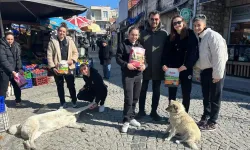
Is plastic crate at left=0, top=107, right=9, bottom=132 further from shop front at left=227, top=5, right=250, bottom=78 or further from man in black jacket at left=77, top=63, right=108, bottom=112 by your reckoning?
shop front at left=227, top=5, right=250, bottom=78

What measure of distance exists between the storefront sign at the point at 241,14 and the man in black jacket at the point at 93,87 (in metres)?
7.88

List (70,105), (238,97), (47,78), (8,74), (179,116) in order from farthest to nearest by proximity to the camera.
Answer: (47,78), (238,97), (70,105), (8,74), (179,116)

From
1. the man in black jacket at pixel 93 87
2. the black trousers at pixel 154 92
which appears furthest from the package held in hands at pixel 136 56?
the man in black jacket at pixel 93 87

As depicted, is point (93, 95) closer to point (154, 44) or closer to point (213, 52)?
point (154, 44)

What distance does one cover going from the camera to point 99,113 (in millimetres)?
5188

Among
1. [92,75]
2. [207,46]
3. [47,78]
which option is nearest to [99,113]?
[92,75]

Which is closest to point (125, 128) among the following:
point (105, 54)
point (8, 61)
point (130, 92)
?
point (130, 92)

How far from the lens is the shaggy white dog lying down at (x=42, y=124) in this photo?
372cm

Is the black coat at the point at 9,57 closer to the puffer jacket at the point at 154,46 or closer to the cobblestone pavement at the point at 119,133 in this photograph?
the cobblestone pavement at the point at 119,133

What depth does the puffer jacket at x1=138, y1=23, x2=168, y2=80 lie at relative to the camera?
4.14m

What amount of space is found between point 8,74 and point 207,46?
15.5 ft

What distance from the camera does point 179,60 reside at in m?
4.05

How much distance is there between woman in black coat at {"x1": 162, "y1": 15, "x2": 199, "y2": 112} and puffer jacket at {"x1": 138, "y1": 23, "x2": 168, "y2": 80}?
5.0 inches

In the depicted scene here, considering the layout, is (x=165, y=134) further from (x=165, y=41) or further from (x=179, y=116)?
(x=165, y=41)
